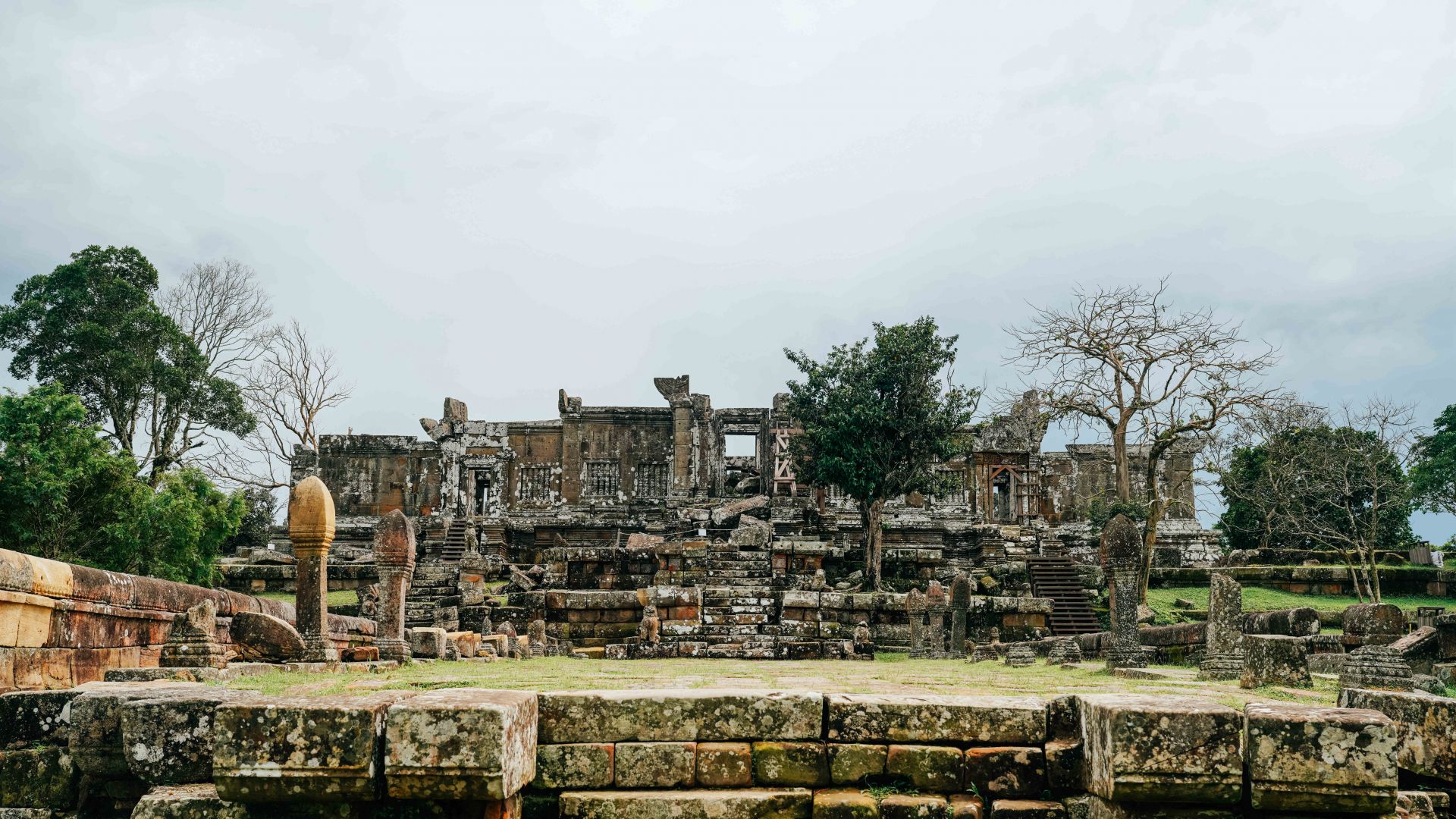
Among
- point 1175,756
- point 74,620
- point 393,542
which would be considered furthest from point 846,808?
point 393,542

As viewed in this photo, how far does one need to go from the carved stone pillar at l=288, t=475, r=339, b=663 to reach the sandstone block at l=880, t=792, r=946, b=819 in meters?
7.90

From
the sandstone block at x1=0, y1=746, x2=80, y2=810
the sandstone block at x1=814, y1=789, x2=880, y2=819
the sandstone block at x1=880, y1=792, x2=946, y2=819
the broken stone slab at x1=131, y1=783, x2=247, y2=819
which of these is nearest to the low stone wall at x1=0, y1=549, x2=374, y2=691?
the sandstone block at x1=0, y1=746, x2=80, y2=810

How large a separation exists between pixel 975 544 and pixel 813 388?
7.49 meters

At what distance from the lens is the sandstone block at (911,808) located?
517cm

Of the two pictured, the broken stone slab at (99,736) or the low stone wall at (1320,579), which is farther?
the low stone wall at (1320,579)

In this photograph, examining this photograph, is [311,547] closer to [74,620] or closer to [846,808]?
[74,620]

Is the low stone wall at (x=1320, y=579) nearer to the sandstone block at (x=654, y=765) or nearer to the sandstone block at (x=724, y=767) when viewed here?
the sandstone block at (x=724, y=767)

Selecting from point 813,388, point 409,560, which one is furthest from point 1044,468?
point 409,560

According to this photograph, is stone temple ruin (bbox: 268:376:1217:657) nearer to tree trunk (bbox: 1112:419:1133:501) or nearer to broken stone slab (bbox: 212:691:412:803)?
tree trunk (bbox: 1112:419:1133:501)

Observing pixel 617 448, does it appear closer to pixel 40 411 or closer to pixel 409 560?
pixel 40 411

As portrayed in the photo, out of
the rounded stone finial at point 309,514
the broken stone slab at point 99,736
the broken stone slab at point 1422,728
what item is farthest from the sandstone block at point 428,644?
the broken stone slab at point 1422,728

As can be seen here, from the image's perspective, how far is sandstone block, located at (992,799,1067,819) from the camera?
17.1 ft

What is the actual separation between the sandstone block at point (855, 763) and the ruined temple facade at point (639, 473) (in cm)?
3118

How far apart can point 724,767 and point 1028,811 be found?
1575mm
